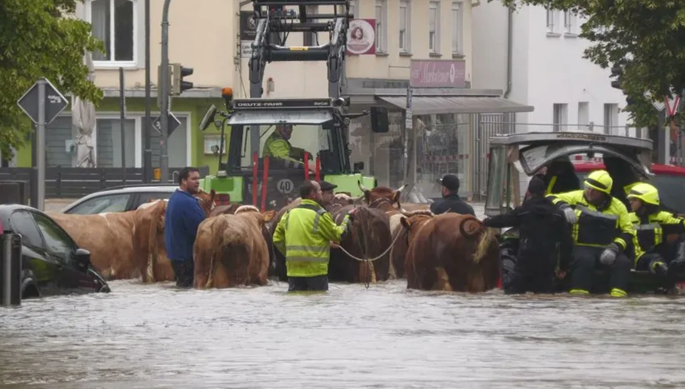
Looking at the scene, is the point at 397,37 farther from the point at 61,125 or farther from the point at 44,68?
the point at 44,68

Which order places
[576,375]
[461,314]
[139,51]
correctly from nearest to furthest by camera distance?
[576,375] < [461,314] < [139,51]

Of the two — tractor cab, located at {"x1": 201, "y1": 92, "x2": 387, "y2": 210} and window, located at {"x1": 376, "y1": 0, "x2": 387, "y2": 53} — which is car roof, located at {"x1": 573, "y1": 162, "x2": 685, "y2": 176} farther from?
window, located at {"x1": 376, "y1": 0, "x2": 387, "y2": 53}

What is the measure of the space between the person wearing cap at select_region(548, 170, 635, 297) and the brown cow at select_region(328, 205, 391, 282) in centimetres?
382

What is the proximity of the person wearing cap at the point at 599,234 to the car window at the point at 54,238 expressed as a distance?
5078 millimetres

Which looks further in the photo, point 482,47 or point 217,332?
point 482,47

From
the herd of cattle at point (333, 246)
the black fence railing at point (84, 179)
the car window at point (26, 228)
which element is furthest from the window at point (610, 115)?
the car window at point (26, 228)

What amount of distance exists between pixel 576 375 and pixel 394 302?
6.82 meters

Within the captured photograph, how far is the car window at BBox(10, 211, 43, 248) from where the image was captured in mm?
19484

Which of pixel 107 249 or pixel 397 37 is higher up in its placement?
pixel 397 37

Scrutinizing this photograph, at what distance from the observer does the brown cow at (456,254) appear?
65.2 ft

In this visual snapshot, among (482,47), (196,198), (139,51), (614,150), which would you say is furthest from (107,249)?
(482,47)

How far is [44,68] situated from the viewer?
30.7m

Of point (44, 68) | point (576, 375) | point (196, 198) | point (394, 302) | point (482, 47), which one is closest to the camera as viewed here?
point (576, 375)

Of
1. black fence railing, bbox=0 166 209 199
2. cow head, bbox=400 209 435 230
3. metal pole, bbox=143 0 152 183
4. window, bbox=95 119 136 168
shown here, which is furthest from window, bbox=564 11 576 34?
cow head, bbox=400 209 435 230
